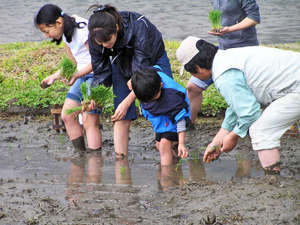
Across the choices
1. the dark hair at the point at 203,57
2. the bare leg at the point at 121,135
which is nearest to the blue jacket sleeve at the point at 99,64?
the bare leg at the point at 121,135

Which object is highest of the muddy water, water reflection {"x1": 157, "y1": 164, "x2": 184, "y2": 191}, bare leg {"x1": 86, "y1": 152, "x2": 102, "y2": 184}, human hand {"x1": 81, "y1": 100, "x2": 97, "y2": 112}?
human hand {"x1": 81, "y1": 100, "x2": 97, "y2": 112}

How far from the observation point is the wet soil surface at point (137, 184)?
3734 mm

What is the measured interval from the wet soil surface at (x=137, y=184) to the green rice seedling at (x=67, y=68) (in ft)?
3.11

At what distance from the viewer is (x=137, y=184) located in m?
4.78

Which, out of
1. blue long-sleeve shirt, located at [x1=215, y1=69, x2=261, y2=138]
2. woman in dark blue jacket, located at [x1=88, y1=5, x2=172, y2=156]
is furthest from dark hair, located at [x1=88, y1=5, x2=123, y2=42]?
blue long-sleeve shirt, located at [x1=215, y1=69, x2=261, y2=138]

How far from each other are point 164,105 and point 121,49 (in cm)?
70

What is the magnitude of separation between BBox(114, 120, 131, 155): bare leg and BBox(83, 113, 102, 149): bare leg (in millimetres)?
277

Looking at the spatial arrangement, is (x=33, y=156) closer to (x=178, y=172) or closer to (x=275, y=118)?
(x=178, y=172)

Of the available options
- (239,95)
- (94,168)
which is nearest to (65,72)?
(94,168)

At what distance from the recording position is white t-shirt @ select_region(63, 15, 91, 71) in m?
5.39

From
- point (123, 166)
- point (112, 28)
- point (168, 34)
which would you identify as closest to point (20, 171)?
point (123, 166)

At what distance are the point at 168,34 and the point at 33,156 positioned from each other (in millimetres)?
6700

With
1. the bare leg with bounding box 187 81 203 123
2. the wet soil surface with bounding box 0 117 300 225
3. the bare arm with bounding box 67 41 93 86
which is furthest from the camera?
the bare leg with bounding box 187 81 203 123

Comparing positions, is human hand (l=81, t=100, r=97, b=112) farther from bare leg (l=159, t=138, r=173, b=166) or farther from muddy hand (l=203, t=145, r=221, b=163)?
muddy hand (l=203, t=145, r=221, b=163)
